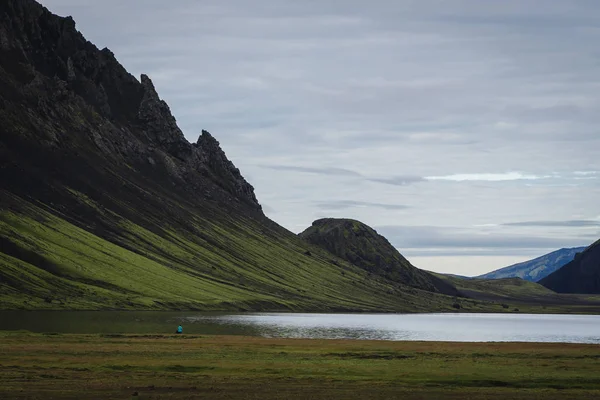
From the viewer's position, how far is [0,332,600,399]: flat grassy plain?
51466mm

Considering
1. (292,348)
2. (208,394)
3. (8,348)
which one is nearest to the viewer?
(208,394)

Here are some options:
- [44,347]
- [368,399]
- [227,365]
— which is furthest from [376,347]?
[368,399]

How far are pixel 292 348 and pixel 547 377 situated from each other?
37.1m

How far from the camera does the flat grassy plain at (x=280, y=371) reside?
51.5 metres

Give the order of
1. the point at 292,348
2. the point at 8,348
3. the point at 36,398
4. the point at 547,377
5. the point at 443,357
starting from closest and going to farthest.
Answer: the point at 36,398 → the point at 547,377 → the point at 8,348 → the point at 443,357 → the point at 292,348

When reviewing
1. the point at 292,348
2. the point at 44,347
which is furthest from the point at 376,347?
the point at 44,347

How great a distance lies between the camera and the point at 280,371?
210 ft

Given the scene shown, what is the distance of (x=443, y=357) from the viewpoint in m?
82.8

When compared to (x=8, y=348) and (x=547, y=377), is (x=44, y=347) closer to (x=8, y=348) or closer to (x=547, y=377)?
(x=8, y=348)

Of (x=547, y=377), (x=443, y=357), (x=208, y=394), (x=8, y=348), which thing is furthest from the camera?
(x=443, y=357)

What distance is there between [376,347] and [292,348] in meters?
11.3

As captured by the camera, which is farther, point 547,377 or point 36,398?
point 547,377

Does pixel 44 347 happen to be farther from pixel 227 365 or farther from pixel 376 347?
pixel 376 347

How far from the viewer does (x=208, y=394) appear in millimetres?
50344
